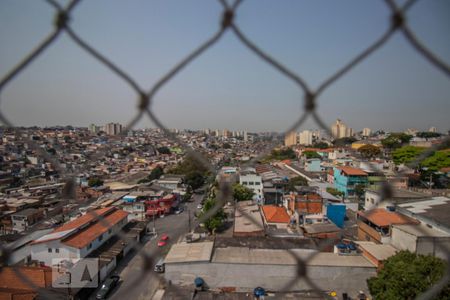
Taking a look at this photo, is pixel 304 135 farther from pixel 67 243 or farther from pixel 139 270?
pixel 67 243

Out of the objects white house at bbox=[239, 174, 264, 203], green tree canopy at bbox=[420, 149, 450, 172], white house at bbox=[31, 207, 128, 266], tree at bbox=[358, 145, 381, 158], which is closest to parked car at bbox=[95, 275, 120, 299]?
white house at bbox=[31, 207, 128, 266]

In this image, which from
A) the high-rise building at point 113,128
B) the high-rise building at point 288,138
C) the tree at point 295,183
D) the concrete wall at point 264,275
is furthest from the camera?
the tree at point 295,183

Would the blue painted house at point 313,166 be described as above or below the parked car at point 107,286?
above

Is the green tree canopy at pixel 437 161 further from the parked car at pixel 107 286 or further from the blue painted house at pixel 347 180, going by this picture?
the parked car at pixel 107 286

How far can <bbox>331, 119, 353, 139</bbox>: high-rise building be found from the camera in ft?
1.93

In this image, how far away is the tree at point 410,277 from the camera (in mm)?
2604

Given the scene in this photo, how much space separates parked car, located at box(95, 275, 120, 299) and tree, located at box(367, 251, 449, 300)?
325 centimetres

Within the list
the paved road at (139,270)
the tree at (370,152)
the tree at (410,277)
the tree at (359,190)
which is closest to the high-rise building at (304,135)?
the tree at (370,152)

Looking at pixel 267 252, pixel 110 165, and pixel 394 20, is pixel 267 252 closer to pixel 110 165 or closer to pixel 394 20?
pixel 394 20

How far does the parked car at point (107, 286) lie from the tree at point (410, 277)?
128 inches

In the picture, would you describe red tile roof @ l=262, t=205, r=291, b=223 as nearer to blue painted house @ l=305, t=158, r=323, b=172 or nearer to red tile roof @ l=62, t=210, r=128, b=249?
red tile roof @ l=62, t=210, r=128, b=249

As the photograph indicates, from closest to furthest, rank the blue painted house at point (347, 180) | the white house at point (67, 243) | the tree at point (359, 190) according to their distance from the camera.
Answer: the white house at point (67, 243) < the tree at point (359, 190) < the blue painted house at point (347, 180)

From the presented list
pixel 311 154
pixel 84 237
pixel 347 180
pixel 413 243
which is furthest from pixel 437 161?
pixel 311 154

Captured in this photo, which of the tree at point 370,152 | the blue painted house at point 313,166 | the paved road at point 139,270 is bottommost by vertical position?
the paved road at point 139,270
